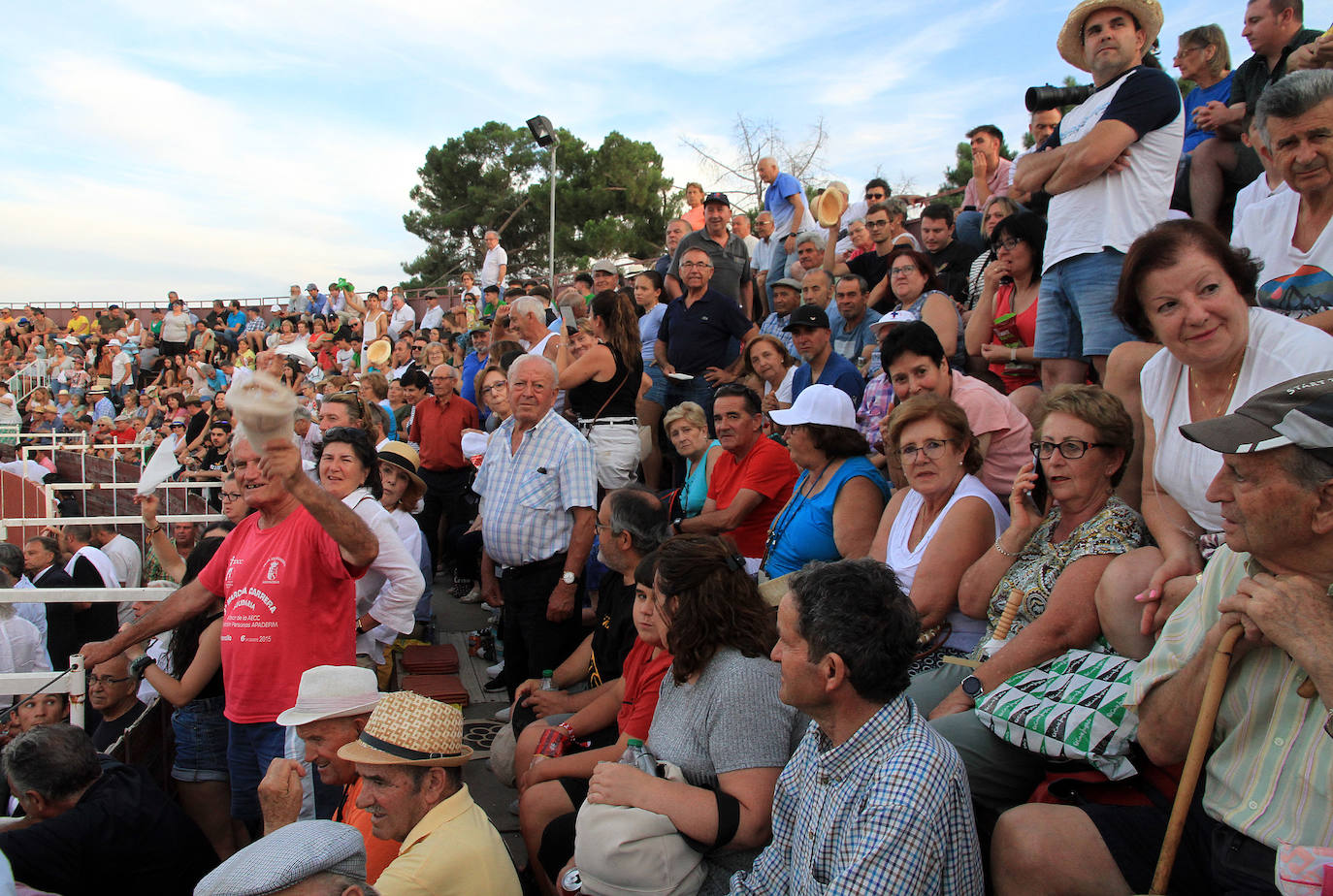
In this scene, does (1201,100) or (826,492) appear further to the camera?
(1201,100)

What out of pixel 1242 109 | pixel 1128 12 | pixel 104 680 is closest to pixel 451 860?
pixel 104 680

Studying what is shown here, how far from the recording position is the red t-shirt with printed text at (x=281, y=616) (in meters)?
3.54

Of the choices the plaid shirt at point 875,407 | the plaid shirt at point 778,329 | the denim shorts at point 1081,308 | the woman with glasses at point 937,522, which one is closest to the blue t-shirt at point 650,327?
the plaid shirt at point 778,329

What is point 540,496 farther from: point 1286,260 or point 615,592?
point 1286,260

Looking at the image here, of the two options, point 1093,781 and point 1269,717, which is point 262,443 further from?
point 1269,717

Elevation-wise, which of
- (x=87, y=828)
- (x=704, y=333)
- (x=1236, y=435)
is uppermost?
(x=704, y=333)

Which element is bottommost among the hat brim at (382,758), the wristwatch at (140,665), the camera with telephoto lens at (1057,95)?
the wristwatch at (140,665)

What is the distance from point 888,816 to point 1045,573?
3.51ft

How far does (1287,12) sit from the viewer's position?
4.76 meters

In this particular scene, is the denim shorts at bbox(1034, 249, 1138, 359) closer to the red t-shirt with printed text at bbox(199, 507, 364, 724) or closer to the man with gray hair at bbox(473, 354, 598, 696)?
the man with gray hair at bbox(473, 354, 598, 696)

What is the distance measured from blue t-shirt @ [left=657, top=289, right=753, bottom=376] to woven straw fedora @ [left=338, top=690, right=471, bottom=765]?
14.8ft

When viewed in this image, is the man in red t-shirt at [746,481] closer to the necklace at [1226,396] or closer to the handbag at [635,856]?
the handbag at [635,856]

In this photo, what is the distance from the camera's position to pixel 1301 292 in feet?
10.3

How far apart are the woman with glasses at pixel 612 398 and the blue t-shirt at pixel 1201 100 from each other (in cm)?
359
